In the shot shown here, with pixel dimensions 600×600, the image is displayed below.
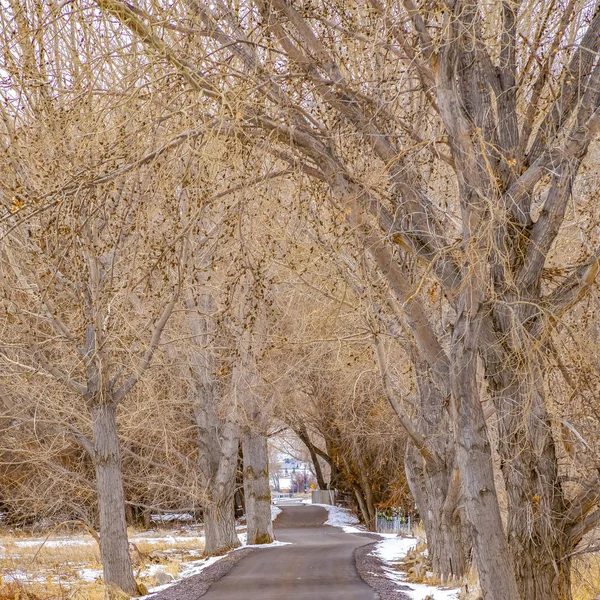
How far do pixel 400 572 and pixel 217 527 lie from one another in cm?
637

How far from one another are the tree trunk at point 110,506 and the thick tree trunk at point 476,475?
831 cm

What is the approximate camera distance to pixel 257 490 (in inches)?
1038

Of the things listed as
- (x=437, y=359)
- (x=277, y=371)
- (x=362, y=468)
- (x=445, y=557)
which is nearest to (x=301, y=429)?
(x=362, y=468)

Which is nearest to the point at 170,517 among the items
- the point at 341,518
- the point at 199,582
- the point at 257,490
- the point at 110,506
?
the point at 341,518

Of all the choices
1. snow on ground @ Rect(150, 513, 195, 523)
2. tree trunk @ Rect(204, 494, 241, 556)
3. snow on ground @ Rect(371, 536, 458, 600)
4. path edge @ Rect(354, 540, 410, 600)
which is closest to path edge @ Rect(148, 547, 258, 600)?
tree trunk @ Rect(204, 494, 241, 556)

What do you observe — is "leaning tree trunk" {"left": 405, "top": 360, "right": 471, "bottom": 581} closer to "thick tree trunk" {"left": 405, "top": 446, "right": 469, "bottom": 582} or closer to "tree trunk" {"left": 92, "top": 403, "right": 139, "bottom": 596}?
"thick tree trunk" {"left": 405, "top": 446, "right": 469, "bottom": 582}

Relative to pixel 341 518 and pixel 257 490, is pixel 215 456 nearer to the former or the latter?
pixel 257 490

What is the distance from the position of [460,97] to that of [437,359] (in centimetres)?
243

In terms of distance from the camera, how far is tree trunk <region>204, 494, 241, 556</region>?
23047mm

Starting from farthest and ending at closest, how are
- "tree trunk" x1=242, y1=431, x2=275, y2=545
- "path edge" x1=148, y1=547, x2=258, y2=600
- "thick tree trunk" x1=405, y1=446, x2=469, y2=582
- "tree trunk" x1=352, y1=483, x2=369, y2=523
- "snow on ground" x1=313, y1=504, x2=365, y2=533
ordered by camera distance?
"snow on ground" x1=313, y1=504, x2=365, y2=533 < "tree trunk" x1=352, y1=483, x2=369, y2=523 < "tree trunk" x1=242, y1=431, x2=275, y2=545 < "thick tree trunk" x1=405, y1=446, x2=469, y2=582 < "path edge" x1=148, y1=547, x2=258, y2=600

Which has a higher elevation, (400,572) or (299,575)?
(299,575)

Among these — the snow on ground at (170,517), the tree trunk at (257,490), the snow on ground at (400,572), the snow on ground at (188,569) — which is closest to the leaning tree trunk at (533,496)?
the snow on ground at (400,572)

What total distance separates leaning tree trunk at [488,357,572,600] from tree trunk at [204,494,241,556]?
16488mm

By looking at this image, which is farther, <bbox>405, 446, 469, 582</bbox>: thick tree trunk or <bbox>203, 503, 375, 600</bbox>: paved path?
<bbox>405, 446, 469, 582</bbox>: thick tree trunk
